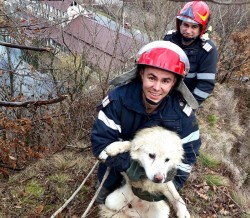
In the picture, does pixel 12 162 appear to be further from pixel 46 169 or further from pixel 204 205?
pixel 204 205

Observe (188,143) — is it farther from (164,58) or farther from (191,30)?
(191,30)

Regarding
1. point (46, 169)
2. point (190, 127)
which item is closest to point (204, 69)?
point (190, 127)

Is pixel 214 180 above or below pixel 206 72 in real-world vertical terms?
below

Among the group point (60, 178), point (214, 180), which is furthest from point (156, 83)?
point (214, 180)

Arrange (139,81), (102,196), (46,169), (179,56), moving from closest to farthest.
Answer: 1. (179,56)
2. (139,81)
3. (102,196)
4. (46,169)

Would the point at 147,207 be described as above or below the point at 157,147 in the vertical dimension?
below

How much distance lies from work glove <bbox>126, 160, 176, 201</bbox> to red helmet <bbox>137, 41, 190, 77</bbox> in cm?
93

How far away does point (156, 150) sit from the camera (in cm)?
263

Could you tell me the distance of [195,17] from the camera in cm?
391

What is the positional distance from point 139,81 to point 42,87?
25.7 ft

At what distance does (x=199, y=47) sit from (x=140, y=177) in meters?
2.09

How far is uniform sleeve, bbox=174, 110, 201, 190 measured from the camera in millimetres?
2904

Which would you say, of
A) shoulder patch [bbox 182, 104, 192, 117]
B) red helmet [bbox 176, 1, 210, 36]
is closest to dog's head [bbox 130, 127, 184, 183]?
shoulder patch [bbox 182, 104, 192, 117]

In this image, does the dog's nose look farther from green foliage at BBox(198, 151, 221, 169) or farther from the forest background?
green foliage at BBox(198, 151, 221, 169)
